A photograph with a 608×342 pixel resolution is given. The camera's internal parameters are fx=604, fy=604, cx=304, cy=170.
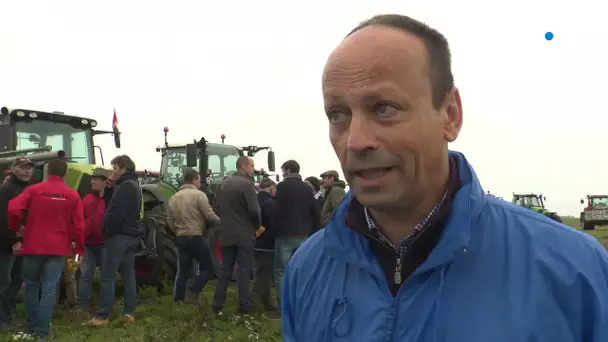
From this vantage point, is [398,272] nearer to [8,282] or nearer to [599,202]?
A: [8,282]

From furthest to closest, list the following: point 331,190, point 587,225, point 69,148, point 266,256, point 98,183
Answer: point 587,225 → point 69,148 → point 331,190 → point 266,256 → point 98,183

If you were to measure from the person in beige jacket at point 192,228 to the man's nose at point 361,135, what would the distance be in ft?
21.9

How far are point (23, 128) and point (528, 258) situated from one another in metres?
9.75

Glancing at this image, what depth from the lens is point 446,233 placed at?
4.27 ft

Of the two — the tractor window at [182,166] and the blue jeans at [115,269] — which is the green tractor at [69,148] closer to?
the tractor window at [182,166]

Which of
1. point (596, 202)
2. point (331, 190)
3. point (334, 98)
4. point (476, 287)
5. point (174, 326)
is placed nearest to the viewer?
point (476, 287)

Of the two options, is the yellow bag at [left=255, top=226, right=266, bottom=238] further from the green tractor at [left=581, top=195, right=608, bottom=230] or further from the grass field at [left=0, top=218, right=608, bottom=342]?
the green tractor at [left=581, top=195, right=608, bottom=230]

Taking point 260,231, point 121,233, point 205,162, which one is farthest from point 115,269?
point 205,162

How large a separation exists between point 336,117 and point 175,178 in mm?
10583

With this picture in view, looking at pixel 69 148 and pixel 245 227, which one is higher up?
pixel 69 148

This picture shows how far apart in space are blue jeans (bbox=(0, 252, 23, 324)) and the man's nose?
672 cm

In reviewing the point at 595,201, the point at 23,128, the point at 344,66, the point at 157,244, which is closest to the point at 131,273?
the point at 157,244

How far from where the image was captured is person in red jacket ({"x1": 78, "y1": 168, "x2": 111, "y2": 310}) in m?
7.50

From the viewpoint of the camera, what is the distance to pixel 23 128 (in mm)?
9625
